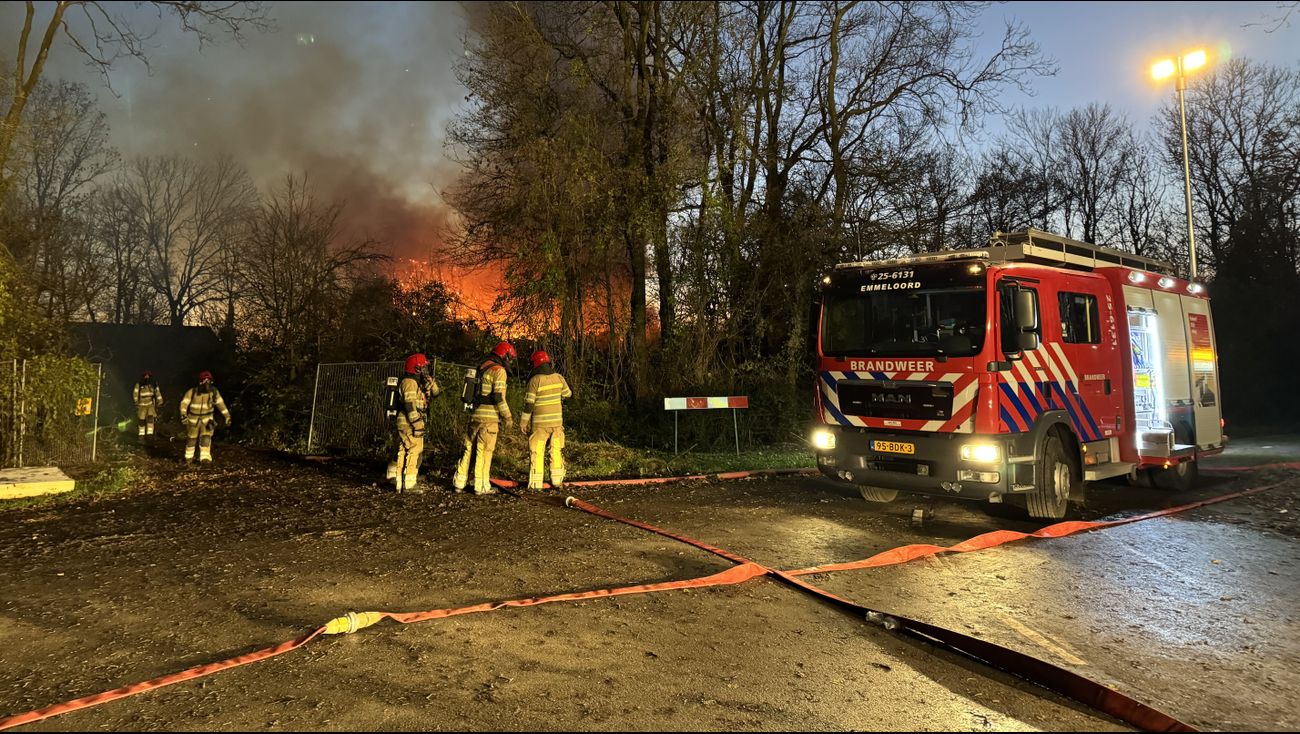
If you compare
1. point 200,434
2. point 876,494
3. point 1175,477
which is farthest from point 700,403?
point 200,434

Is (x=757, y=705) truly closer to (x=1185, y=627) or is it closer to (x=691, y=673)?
(x=691, y=673)

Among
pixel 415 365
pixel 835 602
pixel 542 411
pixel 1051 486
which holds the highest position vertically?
pixel 415 365

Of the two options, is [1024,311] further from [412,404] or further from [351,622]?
[412,404]

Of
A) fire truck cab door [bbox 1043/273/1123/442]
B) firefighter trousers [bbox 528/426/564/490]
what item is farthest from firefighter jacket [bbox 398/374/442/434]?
fire truck cab door [bbox 1043/273/1123/442]

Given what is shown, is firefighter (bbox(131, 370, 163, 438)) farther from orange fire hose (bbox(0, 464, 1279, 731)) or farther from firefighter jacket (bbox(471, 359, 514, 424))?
orange fire hose (bbox(0, 464, 1279, 731))

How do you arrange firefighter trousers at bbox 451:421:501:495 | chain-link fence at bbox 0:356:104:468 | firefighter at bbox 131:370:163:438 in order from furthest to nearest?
1. firefighter at bbox 131:370:163:438
2. chain-link fence at bbox 0:356:104:468
3. firefighter trousers at bbox 451:421:501:495

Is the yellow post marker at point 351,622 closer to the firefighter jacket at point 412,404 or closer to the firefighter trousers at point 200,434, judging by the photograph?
the firefighter jacket at point 412,404

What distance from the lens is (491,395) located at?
9336mm

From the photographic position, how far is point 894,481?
7.71 metres

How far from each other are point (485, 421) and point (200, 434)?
772 cm

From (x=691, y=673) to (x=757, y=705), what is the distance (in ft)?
1.57

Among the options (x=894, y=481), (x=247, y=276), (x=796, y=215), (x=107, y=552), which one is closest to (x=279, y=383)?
(x=247, y=276)

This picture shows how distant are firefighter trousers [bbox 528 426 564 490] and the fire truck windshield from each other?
3.81 meters

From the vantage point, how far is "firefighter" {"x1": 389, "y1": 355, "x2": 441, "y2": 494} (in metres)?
9.48
